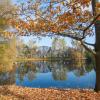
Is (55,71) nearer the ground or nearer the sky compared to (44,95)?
nearer the ground

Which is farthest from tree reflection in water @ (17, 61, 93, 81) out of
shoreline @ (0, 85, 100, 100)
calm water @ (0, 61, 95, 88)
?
shoreline @ (0, 85, 100, 100)

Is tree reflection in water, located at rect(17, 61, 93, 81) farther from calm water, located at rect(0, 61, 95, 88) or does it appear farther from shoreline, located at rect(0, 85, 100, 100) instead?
shoreline, located at rect(0, 85, 100, 100)

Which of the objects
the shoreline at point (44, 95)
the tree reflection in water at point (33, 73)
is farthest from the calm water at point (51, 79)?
the shoreline at point (44, 95)

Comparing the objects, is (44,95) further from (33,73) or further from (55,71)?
(55,71)

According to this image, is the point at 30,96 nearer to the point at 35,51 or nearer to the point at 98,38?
the point at 98,38

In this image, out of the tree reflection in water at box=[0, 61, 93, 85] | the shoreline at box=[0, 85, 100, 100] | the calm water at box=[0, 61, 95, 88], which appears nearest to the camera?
the shoreline at box=[0, 85, 100, 100]

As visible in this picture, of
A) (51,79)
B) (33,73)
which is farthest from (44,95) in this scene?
(33,73)

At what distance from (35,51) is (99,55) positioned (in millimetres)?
112730

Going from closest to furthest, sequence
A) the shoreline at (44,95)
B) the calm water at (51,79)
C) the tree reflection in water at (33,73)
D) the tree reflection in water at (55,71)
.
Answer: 1. the shoreline at (44,95)
2. the calm water at (51,79)
3. the tree reflection in water at (33,73)
4. the tree reflection in water at (55,71)

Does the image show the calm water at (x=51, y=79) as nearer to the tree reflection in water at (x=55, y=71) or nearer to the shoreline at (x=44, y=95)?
the tree reflection in water at (x=55, y=71)

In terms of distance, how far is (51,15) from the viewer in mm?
12914

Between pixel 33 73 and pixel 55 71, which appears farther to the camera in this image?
pixel 55 71

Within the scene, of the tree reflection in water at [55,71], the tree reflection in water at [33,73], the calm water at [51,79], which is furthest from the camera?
the tree reflection in water at [55,71]

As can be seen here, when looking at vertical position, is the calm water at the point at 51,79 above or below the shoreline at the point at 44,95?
below
